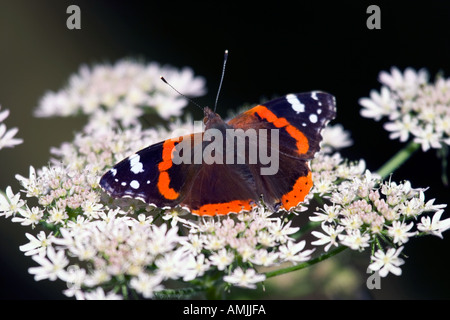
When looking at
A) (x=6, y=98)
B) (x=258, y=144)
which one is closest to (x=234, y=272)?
(x=258, y=144)

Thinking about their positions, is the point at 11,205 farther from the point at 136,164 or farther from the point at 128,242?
the point at 128,242

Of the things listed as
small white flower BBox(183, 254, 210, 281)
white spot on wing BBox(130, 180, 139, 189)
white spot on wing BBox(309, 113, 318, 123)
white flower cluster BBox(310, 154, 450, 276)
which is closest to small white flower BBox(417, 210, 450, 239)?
white flower cluster BBox(310, 154, 450, 276)

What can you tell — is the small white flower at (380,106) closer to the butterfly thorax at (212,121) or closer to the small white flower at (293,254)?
the butterfly thorax at (212,121)

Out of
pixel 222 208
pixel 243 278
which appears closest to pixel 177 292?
pixel 243 278

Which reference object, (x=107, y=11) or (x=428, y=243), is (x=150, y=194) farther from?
(x=107, y=11)

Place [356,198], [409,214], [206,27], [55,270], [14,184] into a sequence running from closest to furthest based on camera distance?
[55,270] → [409,214] → [356,198] → [14,184] → [206,27]

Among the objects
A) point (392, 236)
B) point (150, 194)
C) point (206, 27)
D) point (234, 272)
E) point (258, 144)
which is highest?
point (206, 27)
